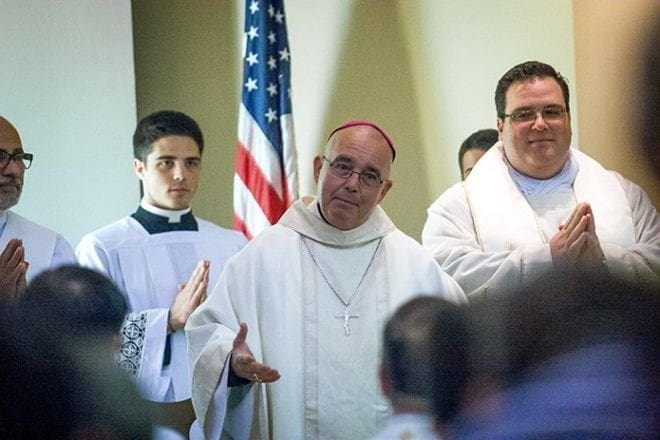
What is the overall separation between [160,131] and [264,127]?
2.87 feet

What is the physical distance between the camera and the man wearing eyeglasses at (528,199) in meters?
3.09

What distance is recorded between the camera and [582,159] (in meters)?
3.42

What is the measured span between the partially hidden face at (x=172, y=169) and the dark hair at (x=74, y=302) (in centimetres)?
232

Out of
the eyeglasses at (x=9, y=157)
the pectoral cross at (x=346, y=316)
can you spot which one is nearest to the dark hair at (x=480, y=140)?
the pectoral cross at (x=346, y=316)

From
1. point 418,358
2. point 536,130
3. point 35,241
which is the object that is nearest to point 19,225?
point 35,241

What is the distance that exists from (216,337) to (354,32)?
8.51ft

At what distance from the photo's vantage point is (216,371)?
276 centimetres

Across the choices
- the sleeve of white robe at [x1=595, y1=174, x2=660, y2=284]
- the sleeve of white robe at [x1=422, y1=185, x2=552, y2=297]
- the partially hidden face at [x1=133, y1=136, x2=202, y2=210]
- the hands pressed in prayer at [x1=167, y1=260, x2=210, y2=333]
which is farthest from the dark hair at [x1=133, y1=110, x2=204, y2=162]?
the sleeve of white robe at [x1=595, y1=174, x2=660, y2=284]

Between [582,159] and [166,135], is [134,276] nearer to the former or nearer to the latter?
[166,135]

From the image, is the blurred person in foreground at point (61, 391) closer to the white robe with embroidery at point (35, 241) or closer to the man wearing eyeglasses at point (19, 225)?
the man wearing eyeglasses at point (19, 225)

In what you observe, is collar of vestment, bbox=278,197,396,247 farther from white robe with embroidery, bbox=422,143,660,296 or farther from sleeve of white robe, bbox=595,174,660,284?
sleeve of white robe, bbox=595,174,660,284

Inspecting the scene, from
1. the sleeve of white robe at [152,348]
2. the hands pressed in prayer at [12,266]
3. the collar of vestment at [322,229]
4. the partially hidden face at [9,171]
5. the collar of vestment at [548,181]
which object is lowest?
the sleeve of white robe at [152,348]

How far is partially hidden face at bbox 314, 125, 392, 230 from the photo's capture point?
3059 millimetres

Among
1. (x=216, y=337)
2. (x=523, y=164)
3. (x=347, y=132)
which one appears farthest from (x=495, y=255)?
(x=216, y=337)
